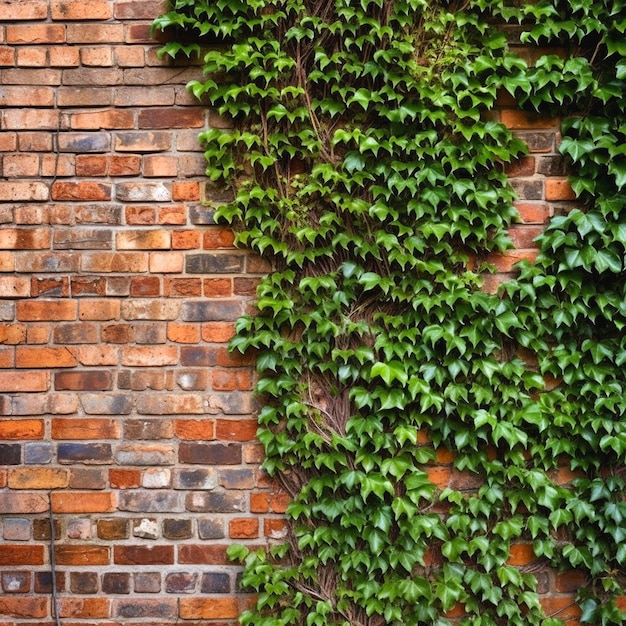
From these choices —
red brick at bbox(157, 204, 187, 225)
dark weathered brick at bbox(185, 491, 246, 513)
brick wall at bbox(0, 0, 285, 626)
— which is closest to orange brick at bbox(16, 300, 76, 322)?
brick wall at bbox(0, 0, 285, 626)

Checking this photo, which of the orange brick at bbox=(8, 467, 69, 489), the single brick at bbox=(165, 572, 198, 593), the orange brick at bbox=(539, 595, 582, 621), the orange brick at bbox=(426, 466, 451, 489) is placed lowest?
the orange brick at bbox=(539, 595, 582, 621)

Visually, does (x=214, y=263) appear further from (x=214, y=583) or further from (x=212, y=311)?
(x=214, y=583)

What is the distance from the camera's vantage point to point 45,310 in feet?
6.54

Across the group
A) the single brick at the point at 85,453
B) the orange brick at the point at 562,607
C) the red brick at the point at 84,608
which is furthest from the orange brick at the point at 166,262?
the orange brick at the point at 562,607

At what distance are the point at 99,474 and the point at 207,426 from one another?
0.40m

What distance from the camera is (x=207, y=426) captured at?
1.98 metres

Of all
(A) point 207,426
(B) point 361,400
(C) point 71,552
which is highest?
(B) point 361,400

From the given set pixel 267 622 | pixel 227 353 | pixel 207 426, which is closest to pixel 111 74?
pixel 227 353

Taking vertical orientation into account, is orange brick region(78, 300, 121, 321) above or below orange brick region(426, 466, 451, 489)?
above

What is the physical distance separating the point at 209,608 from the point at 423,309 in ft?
4.07

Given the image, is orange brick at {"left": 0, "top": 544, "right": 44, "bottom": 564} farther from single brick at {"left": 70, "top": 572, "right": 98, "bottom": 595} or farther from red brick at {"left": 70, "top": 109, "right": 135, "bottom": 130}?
red brick at {"left": 70, "top": 109, "right": 135, "bottom": 130}

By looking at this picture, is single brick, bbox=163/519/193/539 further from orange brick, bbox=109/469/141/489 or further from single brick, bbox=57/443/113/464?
single brick, bbox=57/443/113/464

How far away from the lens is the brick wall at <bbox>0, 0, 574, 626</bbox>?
196 cm

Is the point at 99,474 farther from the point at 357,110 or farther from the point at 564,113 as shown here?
the point at 564,113
